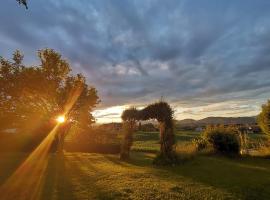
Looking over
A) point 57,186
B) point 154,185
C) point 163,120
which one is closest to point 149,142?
point 163,120

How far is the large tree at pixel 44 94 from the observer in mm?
27766

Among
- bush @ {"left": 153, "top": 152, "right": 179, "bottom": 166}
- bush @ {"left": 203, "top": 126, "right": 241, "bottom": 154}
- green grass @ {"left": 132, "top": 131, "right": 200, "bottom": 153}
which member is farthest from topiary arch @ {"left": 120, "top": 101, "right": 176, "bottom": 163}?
bush @ {"left": 203, "top": 126, "right": 241, "bottom": 154}

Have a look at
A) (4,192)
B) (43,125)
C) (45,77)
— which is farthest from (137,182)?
(43,125)

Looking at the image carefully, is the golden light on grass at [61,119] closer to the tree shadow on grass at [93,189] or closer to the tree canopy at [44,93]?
the tree canopy at [44,93]

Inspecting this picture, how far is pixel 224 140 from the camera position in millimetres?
23844

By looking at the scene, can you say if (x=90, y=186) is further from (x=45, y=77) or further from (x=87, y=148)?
(x=87, y=148)

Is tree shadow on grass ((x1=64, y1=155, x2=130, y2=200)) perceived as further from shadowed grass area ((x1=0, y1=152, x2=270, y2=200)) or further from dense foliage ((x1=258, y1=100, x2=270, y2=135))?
dense foliage ((x1=258, y1=100, x2=270, y2=135))

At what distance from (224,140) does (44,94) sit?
17849 millimetres

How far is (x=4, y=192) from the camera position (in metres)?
9.88

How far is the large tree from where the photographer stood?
27.8 m

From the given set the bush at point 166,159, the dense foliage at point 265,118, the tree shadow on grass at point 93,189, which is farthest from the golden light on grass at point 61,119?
the dense foliage at point 265,118

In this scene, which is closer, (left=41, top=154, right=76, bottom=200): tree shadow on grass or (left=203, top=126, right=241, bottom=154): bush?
(left=41, top=154, right=76, bottom=200): tree shadow on grass

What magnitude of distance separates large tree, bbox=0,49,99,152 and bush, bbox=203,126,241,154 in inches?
503

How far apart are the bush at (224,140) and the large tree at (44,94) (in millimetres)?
12780
